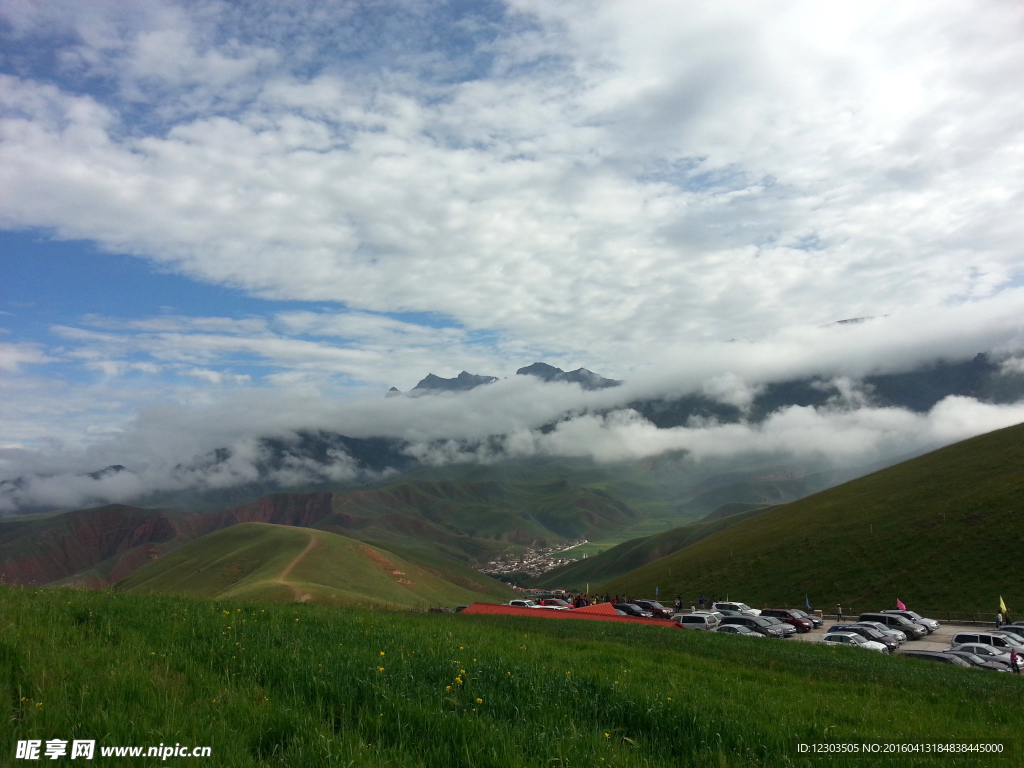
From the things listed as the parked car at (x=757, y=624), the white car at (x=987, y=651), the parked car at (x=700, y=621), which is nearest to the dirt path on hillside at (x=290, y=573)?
the parked car at (x=700, y=621)

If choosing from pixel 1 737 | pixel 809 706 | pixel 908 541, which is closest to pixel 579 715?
pixel 809 706

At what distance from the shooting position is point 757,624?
44469mm

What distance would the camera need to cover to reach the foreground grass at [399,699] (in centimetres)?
726

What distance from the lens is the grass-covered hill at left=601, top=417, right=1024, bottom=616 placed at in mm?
65000

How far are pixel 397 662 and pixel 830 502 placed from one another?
115 m

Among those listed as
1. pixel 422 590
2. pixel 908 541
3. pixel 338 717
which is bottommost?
pixel 422 590

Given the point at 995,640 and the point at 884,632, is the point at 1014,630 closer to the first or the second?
the point at 995,640

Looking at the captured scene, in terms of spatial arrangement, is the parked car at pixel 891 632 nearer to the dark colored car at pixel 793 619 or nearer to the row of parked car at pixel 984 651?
the row of parked car at pixel 984 651

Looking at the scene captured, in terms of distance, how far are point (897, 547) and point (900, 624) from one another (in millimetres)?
31240

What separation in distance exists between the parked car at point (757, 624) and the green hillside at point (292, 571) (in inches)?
1896

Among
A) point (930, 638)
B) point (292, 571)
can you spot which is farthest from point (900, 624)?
point (292, 571)

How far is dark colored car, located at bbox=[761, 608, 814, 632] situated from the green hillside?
46.2 metres

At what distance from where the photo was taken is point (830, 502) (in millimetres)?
109750

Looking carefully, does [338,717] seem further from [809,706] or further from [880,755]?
[809,706]
